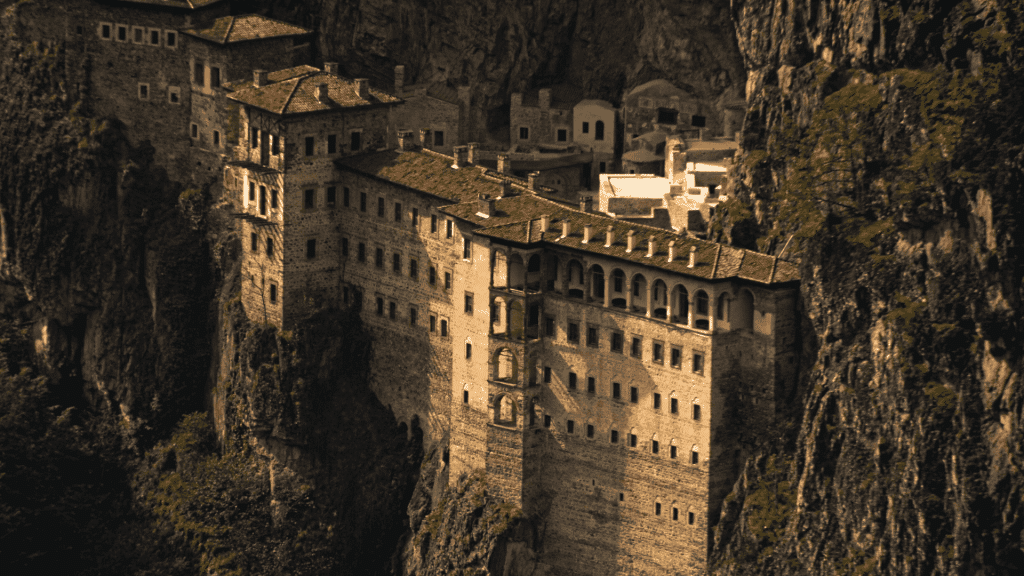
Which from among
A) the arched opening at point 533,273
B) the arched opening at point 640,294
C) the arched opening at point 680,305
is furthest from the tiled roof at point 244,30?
the arched opening at point 680,305

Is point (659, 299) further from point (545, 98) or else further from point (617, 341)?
point (545, 98)

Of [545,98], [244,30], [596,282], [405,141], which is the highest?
[244,30]

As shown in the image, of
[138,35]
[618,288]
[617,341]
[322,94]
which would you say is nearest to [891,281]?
[618,288]

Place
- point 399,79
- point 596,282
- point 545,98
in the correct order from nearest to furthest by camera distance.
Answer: point 596,282
point 399,79
point 545,98

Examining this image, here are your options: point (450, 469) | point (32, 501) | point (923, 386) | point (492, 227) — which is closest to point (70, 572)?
point (32, 501)

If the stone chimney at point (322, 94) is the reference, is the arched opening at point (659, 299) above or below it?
below

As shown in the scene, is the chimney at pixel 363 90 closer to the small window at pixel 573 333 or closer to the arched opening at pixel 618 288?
the small window at pixel 573 333

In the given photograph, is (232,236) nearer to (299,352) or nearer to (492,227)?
(299,352)
